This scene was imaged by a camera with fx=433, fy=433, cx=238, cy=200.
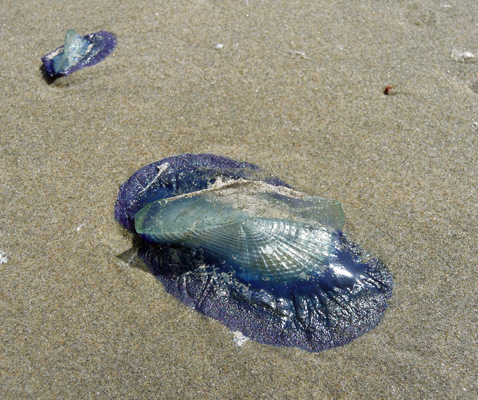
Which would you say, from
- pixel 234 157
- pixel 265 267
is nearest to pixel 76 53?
pixel 234 157

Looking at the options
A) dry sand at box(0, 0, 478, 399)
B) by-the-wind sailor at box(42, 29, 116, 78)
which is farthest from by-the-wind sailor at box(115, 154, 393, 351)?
by-the-wind sailor at box(42, 29, 116, 78)

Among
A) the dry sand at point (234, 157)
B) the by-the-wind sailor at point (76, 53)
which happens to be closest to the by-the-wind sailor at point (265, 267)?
the dry sand at point (234, 157)

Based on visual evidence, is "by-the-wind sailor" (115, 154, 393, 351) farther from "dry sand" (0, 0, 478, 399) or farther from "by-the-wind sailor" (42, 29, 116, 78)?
"by-the-wind sailor" (42, 29, 116, 78)

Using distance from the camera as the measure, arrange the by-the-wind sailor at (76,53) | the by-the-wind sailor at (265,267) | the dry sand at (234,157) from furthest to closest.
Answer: the by-the-wind sailor at (76,53)
the by-the-wind sailor at (265,267)
the dry sand at (234,157)

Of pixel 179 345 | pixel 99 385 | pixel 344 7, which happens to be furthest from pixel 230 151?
pixel 344 7

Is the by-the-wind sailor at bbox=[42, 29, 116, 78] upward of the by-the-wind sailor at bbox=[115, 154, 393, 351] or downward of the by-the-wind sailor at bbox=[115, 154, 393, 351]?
upward

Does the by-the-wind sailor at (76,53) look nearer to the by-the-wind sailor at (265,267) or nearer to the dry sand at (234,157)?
the dry sand at (234,157)

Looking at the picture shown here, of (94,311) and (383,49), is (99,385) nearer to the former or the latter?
(94,311)
